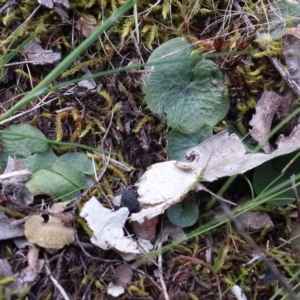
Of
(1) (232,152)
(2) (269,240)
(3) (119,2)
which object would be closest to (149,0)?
(3) (119,2)

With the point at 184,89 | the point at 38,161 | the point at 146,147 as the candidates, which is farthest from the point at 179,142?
the point at 38,161

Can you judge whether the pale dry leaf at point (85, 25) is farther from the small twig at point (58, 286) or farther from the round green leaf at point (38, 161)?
the small twig at point (58, 286)

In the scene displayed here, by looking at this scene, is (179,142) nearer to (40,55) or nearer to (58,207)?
(58,207)

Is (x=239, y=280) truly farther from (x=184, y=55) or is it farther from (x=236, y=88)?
(x=184, y=55)

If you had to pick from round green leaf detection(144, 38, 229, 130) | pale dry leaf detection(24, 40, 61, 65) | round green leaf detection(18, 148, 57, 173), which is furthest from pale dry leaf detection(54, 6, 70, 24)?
round green leaf detection(18, 148, 57, 173)

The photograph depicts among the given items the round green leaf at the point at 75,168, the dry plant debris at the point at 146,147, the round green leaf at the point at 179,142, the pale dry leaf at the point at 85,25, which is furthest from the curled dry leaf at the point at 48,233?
the pale dry leaf at the point at 85,25

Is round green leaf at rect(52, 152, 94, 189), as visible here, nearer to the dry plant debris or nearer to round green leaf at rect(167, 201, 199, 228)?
the dry plant debris

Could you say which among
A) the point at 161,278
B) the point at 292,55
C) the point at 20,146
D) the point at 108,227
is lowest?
the point at 161,278
